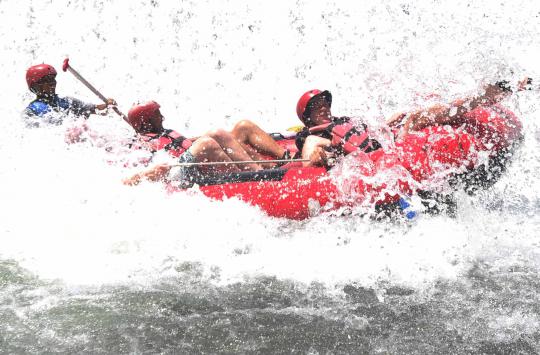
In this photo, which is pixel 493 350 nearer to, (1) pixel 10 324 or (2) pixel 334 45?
(1) pixel 10 324

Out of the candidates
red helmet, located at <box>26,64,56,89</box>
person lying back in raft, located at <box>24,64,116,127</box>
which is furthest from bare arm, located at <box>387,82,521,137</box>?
red helmet, located at <box>26,64,56,89</box>

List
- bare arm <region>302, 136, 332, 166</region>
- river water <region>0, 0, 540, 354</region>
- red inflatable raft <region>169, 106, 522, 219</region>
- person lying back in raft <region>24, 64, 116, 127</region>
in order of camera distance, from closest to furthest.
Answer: river water <region>0, 0, 540, 354</region> < red inflatable raft <region>169, 106, 522, 219</region> < bare arm <region>302, 136, 332, 166</region> < person lying back in raft <region>24, 64, 116, 127</region>

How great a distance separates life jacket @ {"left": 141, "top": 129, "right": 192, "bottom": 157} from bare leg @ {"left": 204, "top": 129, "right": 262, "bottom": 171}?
0.53 metres

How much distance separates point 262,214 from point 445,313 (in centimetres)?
195

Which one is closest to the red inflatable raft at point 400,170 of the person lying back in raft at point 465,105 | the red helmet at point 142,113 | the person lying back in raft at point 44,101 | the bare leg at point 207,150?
the person lying back in raft at point 465,105

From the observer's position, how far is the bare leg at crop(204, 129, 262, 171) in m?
5.84

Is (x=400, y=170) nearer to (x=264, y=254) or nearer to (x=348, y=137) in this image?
(x=348, y=137)

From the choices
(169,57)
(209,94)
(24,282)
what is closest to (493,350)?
(24,282)

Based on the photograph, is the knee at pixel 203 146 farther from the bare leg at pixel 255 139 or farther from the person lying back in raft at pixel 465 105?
the person lying back in raft at pixel 465 105

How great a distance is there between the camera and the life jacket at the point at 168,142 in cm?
629

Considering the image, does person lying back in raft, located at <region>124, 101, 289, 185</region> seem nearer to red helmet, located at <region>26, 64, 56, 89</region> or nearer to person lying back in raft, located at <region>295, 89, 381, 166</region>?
person lying back in raft, located at <region>295, 89, 381, 166</region>

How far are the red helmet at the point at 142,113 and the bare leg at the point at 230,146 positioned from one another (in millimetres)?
917

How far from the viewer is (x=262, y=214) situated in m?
5.45

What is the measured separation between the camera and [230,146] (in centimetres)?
591
